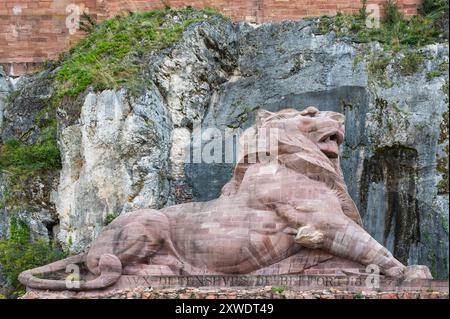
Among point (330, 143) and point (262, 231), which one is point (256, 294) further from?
point (330, 143)

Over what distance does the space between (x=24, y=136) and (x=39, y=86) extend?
1.35 metres

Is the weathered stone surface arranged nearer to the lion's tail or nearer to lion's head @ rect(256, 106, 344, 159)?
the lion's tail

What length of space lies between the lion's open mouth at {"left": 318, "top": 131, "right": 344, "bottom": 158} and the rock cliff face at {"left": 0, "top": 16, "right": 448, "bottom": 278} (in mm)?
4453

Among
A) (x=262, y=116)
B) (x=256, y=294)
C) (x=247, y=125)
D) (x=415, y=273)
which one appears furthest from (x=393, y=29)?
(x=256, y=294)

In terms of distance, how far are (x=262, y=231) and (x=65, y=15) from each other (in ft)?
44.9

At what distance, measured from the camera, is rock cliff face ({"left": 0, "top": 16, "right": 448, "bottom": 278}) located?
1755 cm

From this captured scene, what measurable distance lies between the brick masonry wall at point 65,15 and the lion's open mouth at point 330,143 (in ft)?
35.1

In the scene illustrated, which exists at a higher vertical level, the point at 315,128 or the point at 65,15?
the point at 65,15

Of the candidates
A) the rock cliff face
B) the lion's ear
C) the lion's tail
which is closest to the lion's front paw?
the lion's ear

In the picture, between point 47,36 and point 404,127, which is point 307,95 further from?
point 47,36

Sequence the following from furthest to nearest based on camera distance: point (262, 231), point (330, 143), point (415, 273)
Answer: point (330, 143) < point (262, 231) < point (415, 273)

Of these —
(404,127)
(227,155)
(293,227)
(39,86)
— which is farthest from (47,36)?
(293,227)

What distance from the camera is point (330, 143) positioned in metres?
13.1

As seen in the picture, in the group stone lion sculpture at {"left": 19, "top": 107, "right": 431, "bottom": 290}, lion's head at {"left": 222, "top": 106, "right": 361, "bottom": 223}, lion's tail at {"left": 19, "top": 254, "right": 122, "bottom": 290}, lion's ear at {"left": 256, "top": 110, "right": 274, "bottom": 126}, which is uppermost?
lion's ear at {"left": 256, "top": 110, "right": 274, "bottom": 126}
